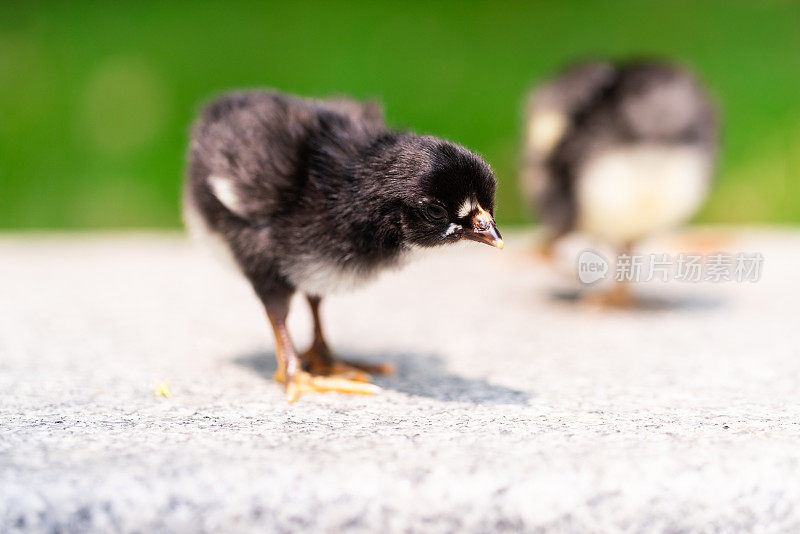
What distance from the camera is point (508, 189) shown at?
3.60 m

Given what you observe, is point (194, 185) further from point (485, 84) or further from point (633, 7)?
point (633, 7)

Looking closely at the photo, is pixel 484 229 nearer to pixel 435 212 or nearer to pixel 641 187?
pixel 435 212

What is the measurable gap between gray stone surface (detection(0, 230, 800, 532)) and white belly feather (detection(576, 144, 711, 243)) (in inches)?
10.9

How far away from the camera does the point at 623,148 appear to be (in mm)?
2270

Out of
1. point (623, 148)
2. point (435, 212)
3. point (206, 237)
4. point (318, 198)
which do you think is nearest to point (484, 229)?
point (435, 212)

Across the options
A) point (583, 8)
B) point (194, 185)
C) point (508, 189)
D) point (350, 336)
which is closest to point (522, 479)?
point (194, 185)

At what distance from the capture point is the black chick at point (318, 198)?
4.59ft

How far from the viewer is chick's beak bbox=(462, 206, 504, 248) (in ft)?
4.58

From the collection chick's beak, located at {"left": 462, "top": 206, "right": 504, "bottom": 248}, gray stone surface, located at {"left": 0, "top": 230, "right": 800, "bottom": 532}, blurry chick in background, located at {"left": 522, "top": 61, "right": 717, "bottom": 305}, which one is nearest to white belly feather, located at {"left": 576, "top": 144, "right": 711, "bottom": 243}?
blurry chick in background, located at {"left": 522, "top": 61, "right": 717, "bottom": 305}

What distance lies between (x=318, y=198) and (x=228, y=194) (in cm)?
18

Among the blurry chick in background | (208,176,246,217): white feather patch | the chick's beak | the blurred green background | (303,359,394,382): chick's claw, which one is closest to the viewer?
the chick's beak

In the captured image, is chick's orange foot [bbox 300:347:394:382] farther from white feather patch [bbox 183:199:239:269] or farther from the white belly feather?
the white belly feather

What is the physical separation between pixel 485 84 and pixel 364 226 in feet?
7.82

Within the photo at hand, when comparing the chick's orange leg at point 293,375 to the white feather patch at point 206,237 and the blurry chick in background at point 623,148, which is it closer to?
the white feather patch at point 206,237
